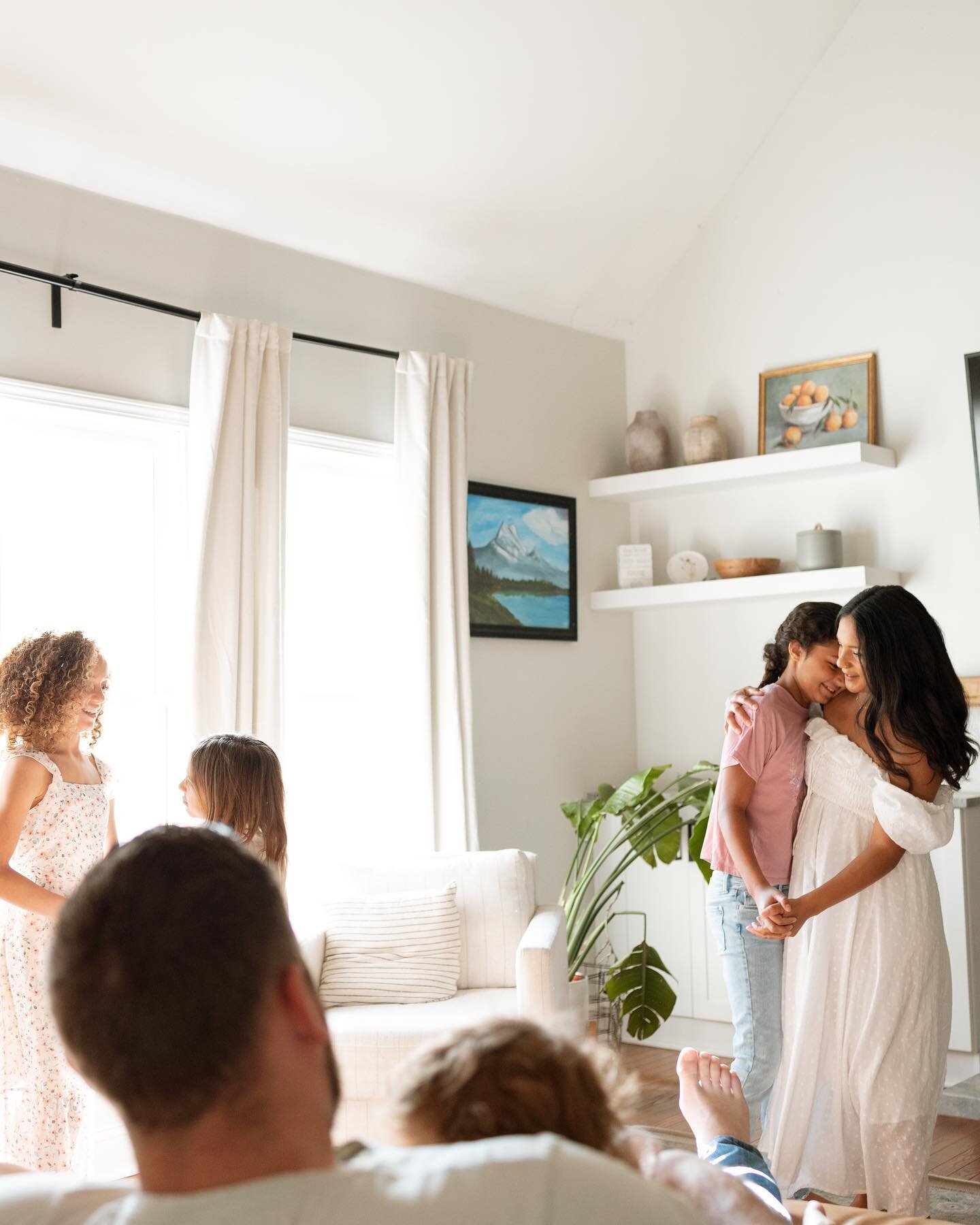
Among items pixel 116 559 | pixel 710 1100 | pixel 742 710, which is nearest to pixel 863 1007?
pixel 742 710

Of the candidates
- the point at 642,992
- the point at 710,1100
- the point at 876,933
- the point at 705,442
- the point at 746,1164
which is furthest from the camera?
the point at 705,442

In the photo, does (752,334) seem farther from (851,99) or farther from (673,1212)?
(673,1212)

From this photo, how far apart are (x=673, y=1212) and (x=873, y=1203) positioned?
6.99 ft

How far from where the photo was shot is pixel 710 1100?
1.72 metres

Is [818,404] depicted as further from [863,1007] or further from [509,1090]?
[509,1090]

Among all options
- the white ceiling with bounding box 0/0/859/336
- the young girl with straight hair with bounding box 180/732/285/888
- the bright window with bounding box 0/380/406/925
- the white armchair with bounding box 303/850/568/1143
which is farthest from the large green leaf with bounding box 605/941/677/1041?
the white ceiling with bounding box 0/0/859/336

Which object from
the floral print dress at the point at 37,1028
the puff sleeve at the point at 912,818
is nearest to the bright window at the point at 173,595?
the floral print dress at the point at 37,1028

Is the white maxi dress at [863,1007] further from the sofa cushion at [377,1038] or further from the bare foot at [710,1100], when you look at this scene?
the bare foot at [710,1100]

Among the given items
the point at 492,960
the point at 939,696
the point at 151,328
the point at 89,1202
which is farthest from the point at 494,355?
the point at 89,1202

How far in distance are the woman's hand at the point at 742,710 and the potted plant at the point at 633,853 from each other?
131 cm

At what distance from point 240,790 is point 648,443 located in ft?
9.15

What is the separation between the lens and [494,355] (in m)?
4.84

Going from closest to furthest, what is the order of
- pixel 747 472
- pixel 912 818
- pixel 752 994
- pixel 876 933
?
pixel 912 818, pixel 876 933, pixel 752 994, pixel 747 472

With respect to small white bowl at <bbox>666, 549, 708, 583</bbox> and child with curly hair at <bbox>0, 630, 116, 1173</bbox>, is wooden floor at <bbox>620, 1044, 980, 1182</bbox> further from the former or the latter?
small white bowl at <bbox>666, 549, 708, 583</bbox>
